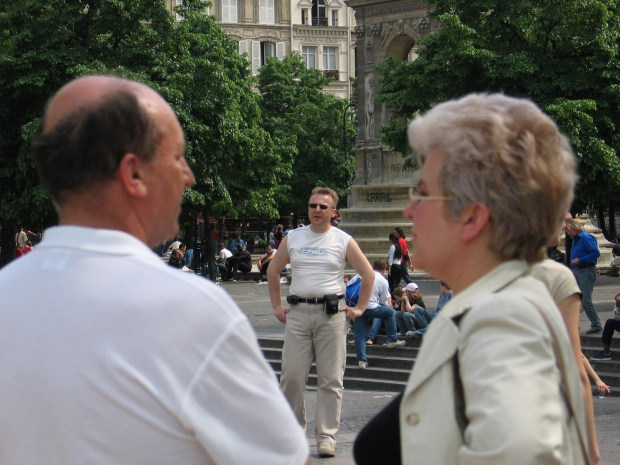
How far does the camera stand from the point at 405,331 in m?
15.9

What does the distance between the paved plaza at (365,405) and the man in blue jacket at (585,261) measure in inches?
34.4

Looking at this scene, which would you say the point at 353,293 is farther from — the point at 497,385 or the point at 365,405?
the point at 497,385

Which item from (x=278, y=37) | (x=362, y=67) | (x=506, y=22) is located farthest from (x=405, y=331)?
(x=278, y=37)

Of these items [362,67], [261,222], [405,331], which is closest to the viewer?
[405,331]

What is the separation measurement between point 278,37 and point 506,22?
53517 millimetres

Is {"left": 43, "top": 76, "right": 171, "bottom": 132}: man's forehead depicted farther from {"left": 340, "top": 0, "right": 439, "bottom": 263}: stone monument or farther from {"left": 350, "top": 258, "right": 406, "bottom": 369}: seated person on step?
{"left": 340, "top": 0, "right": 439, "bottom": 263}: stone monument

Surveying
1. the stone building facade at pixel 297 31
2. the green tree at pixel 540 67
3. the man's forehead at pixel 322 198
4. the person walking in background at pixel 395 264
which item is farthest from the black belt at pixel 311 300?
the stone building facade at pixel 297 31

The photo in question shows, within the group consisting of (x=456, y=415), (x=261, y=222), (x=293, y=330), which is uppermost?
(x=456, y=415)

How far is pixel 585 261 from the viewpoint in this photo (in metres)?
→ 14.9

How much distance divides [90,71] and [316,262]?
15993 millimetres

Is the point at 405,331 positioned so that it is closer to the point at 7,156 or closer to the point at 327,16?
the point at 7,156

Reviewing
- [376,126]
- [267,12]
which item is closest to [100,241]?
[376,126]

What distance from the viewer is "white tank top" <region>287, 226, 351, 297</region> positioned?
862 centimetres

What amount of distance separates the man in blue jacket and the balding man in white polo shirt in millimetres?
13144
